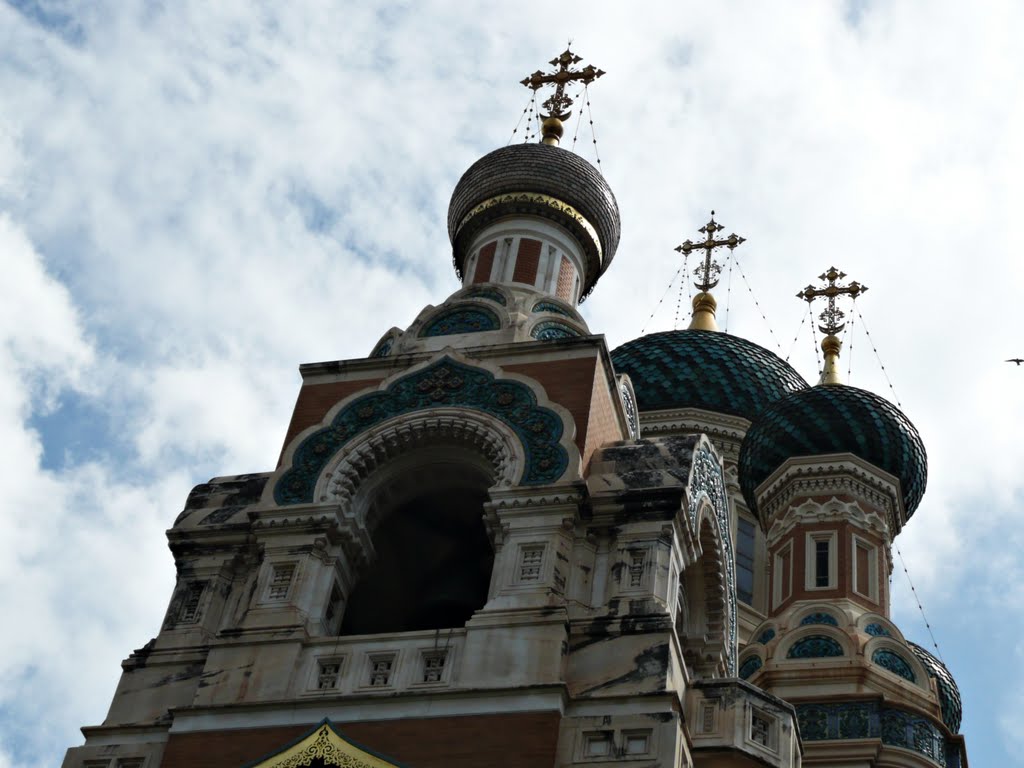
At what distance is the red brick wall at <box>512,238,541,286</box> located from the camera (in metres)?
15.4

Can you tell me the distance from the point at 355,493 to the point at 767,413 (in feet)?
25.6

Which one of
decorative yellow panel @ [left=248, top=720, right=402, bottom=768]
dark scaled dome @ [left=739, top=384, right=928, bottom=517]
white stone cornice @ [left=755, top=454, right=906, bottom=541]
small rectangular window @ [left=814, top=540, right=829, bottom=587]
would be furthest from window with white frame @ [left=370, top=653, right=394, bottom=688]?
dark scaled dome @ [left=739, top=384, right=928, bottom=517]

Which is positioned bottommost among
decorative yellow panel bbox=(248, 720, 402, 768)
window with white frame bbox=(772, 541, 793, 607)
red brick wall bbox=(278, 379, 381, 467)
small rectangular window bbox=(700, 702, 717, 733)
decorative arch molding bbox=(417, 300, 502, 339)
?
decorative yellow panel bbox=(248, 720, 402, 768)

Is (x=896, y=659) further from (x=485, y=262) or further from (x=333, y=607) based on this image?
(x=333, y=607)

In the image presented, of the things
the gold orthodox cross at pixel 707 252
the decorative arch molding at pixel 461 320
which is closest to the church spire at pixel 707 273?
the gold orthodox cross at pixel 707 252

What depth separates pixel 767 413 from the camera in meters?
19.7

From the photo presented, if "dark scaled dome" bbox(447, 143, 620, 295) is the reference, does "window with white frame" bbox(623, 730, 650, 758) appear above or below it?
below

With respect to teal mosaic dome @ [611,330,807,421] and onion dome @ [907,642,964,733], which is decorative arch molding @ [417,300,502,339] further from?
teal mosaic dome @ [611,330,807,421]

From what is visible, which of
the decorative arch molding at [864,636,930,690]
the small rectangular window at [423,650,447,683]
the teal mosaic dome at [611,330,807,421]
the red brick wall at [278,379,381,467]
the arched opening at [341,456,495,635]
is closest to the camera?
the small rectangular window at [423,650,447,683]

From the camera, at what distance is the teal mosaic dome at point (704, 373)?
2205 centimetres

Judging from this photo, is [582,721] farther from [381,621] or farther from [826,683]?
[826,683]

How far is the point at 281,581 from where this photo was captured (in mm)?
12281

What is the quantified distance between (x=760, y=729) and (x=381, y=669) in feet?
7.90

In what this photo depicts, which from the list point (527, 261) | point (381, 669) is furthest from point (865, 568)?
point (381, 669)
